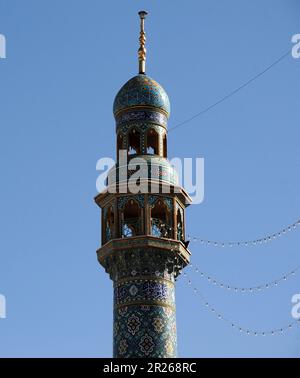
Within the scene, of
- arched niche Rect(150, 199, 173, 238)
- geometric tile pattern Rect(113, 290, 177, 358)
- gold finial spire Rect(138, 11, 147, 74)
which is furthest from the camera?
gold finial spire Rect(138, 11, 147, 74)

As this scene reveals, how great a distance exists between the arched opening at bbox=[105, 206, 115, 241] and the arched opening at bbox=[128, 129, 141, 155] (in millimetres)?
1359

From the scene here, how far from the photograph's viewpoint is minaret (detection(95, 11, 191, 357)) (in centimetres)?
2392

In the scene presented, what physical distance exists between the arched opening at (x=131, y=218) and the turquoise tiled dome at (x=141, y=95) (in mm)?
2083

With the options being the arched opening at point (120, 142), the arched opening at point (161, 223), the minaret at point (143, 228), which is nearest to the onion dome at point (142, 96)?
the minaret at point (143, 228)

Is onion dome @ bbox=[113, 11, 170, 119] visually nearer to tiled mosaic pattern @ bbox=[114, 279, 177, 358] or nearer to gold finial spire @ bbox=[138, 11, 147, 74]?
gold finial spire @ bbox=[138, 11, 147, 74]

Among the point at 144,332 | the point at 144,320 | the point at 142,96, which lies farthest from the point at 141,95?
the point at 144,332

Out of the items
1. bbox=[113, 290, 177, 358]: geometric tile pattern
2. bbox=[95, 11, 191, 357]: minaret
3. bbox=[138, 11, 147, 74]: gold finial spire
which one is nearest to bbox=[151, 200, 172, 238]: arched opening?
bbox=[95, 11, 191, 357]: minaret

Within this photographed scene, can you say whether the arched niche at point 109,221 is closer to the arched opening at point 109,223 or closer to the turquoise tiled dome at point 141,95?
the arched opening at point 109,223

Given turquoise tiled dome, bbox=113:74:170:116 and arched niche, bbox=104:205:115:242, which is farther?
turquoise tiled dome, bbox=113:74:170:116

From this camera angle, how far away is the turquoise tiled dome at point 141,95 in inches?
1027

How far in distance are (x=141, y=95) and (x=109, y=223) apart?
2703mm

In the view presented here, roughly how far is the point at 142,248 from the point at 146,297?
3.27 feet
